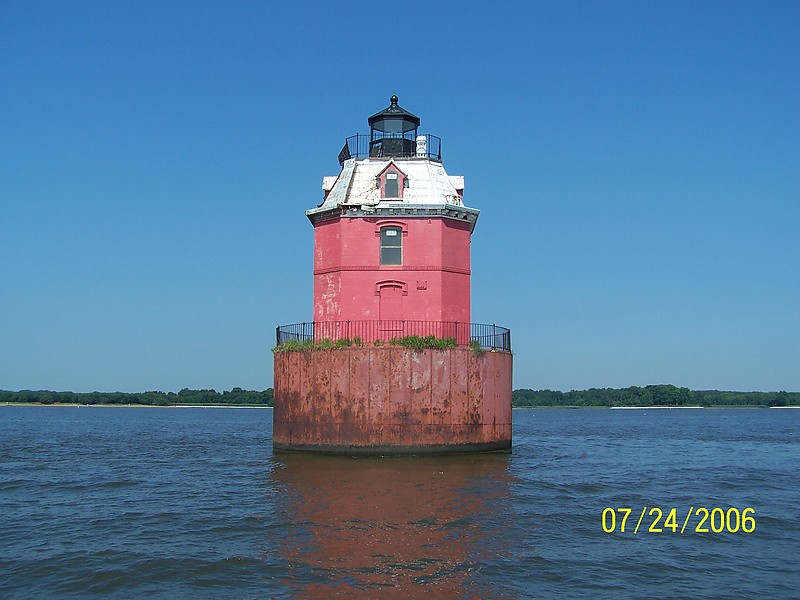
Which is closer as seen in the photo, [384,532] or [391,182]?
[384,532]

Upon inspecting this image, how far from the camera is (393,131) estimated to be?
32.0m

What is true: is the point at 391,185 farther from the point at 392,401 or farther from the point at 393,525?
the point at 393,525

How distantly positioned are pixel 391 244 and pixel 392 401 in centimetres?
571

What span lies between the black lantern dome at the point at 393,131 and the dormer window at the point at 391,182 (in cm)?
279

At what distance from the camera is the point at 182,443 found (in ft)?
137

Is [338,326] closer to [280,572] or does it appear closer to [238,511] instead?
[238,511]

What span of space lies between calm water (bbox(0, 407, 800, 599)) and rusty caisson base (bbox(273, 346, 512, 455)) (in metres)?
0.71

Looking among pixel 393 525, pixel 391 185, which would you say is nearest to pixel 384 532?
pixel 393 525

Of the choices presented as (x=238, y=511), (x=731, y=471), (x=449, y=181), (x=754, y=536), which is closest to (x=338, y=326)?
(x=449, y=181)

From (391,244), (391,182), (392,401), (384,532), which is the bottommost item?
(384,532)

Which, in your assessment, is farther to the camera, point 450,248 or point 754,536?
point 450,248

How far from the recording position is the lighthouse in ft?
84.4

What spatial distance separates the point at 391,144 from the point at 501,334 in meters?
8.92

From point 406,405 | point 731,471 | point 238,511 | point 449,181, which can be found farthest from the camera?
point 449,181
